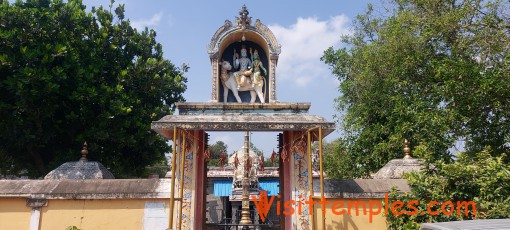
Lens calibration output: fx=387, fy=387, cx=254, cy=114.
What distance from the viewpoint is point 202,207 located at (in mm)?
8688

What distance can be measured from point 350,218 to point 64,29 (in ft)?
35.7

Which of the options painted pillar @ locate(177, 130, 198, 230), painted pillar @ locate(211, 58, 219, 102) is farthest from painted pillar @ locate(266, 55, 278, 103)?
painted pillar @ locate(177, 130, 198, 230)

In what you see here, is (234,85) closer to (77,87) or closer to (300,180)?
(300,180)

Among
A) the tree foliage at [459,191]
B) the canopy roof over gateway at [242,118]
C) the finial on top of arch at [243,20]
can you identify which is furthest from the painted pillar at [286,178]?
the finial on top of arch at [243,20]

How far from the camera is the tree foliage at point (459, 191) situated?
23.4 feet

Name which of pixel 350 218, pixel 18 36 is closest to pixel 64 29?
pixel 18 36

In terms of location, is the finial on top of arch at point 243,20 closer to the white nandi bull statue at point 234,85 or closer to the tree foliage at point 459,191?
the white nandi bull statue at point 234,85

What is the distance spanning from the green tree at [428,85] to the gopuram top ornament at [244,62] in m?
3.81

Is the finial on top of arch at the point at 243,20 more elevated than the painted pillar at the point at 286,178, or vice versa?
the finial on top of arch at the point at 243,20

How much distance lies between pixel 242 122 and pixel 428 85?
913cm

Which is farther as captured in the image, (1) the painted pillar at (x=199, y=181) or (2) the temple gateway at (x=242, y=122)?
(1) the painted pillar at (x=199, y=181)

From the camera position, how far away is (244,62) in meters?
9.42

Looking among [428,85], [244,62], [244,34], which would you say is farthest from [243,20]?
[428,85]

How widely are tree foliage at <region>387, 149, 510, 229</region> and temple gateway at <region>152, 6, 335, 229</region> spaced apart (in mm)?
1834
